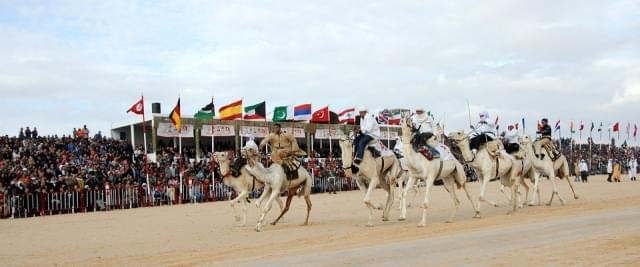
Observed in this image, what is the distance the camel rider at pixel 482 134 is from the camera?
2133 centimetres

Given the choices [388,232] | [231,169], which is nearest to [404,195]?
[388,232]

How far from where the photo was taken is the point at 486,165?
21000 mm

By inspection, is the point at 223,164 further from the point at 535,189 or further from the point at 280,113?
the point at 280,113

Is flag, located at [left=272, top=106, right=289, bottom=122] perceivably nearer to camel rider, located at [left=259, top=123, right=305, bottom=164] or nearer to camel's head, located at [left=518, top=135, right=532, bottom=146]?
camel's head, located at [left=518, top=135, right=532, bottom=146]

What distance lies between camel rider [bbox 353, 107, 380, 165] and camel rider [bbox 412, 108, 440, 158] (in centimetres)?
110

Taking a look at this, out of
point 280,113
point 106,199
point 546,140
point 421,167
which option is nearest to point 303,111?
point 280,113

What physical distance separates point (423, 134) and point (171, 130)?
26.5 m

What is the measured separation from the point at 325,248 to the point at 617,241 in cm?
513

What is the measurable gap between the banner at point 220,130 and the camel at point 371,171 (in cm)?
2531

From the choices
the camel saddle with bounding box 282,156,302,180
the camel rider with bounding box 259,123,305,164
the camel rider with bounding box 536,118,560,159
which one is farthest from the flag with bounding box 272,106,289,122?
the camel saddle with bounding box 282,156,302,180

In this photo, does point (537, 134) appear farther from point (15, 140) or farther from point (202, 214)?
point (15, 140)

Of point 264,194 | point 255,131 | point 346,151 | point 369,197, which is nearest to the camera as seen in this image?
point 369,197

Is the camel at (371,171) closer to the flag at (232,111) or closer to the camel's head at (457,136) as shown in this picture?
the camel's head at (457,136)

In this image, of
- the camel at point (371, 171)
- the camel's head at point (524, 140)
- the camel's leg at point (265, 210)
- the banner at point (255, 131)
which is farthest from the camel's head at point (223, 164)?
the banner at point (255, 131)
